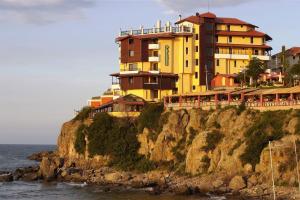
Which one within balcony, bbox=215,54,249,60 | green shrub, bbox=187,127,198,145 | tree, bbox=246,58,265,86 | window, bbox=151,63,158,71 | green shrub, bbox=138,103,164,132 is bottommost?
green shrub, bbox=187,127,198,145

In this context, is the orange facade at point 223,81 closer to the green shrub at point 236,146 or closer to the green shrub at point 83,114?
the green shrub at point 83,114

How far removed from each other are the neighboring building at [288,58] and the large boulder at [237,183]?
43479 mm

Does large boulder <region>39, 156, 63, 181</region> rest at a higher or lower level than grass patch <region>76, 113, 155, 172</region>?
lower

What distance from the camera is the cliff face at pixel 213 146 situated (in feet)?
228

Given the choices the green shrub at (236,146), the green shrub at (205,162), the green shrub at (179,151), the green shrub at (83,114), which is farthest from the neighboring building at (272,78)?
the green shrub at (83,114)

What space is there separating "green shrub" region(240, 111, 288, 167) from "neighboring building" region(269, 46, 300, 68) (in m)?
33.4

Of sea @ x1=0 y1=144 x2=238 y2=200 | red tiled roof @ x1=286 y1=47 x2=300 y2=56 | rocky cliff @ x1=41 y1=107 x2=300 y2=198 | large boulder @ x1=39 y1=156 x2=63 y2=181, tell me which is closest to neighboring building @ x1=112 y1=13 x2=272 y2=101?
red tiled roof @ x1=286 y1=47 x2=300 y2=56

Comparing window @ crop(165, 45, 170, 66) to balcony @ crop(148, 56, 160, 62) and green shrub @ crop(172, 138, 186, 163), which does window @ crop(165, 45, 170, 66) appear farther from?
green shrub @ crop(172, 138, 186, 163)

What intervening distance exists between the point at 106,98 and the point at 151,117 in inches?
727

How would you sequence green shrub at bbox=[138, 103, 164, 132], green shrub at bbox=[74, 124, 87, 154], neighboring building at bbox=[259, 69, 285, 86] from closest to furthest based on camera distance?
green shrub at bbox=[138, 103, 164, 132] → green shrub at bbox=[74, 124, 87, 154] → neighboring building at bbox=[259, 69, 285, 86]

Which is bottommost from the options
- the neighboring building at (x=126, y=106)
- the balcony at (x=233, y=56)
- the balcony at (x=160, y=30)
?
the neighboring building at (x=126, y=106)

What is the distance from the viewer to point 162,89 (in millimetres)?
103375

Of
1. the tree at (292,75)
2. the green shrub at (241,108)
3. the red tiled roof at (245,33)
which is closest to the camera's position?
the green shrub at (241,108)

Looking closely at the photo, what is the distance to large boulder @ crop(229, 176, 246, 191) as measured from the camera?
228 ft
